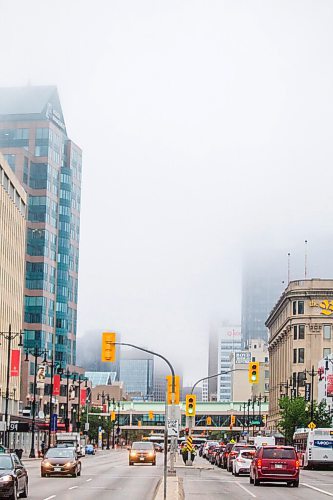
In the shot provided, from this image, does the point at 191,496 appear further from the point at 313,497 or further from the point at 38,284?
the point at 38,284

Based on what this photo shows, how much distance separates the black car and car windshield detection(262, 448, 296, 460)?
14.8 m

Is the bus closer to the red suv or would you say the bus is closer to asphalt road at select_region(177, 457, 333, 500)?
asphalt road at select_region(177, 457, 333, 500)

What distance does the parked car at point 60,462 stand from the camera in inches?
1887

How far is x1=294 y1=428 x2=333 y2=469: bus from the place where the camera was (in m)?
68.2

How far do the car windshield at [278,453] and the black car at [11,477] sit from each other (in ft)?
48.7

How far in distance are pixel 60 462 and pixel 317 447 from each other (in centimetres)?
2723

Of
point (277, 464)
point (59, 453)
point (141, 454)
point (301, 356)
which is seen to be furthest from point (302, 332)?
point (277, 464)

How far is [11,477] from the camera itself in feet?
91.5

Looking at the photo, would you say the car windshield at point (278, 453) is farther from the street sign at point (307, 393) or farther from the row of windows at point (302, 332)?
the row of windows at point (302, 332)

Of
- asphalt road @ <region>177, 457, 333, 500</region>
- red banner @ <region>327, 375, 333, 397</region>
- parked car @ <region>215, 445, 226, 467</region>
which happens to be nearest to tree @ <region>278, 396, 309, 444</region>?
red banner @ <region>327, 375, 333, 397</region>

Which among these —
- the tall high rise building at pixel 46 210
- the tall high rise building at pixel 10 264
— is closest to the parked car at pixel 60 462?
the tall high rise building at pixel 10 264

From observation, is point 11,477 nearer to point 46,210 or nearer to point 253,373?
point 253,373

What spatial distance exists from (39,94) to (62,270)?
113ft

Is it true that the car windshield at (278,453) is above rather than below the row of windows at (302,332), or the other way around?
below
